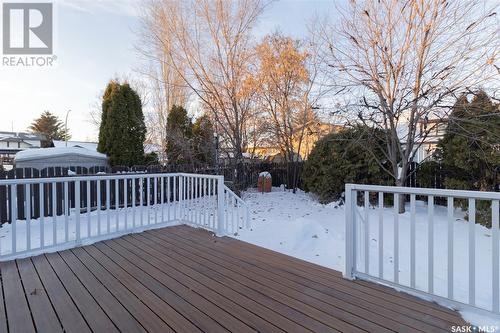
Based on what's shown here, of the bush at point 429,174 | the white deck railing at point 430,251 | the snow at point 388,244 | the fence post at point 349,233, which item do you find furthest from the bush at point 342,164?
the fence post at point 349,233

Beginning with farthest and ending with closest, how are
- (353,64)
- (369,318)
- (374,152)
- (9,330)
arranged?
(374,152) → (353,64) → (369,318) → (9,330)

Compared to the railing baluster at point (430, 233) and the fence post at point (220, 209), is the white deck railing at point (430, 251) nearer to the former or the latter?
the railing baluster at point (430, 233)

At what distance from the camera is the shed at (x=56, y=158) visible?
727 centimetres

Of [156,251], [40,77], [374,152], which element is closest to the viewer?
[156,251]

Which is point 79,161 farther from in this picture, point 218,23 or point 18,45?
point 218,23

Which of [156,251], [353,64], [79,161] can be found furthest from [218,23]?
[156,251]

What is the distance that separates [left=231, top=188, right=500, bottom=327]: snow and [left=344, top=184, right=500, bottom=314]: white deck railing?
0.04 feet

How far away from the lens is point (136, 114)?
8.52 metres

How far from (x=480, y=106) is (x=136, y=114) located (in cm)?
820

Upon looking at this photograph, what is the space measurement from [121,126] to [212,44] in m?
3.68

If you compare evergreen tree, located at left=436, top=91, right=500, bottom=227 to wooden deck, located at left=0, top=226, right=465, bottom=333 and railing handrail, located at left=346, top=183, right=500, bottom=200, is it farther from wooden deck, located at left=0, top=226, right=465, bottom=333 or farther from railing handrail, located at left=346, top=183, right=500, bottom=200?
wooden deck, located at left=0, top=226, right=465, bottom=333

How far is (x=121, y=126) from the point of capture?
8.23 m

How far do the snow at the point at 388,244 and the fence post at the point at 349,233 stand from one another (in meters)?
0.44

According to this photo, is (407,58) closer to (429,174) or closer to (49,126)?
(429,174)
